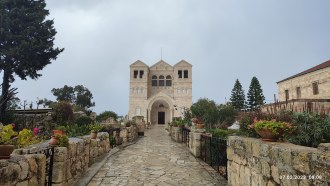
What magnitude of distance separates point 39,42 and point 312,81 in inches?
1176

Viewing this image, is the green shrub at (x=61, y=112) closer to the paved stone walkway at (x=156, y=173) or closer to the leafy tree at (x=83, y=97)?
the paved stone walkway at (x=156, y=173)

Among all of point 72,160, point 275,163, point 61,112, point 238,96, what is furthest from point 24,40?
point 238,96

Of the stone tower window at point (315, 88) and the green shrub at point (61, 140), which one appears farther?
the stone tower window at point (315, 88)

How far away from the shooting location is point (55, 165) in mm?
5082

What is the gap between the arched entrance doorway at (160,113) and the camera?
167 ft

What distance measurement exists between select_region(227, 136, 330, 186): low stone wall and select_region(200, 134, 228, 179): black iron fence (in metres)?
1.67

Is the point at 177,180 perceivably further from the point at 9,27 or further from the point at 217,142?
the point at 9,27

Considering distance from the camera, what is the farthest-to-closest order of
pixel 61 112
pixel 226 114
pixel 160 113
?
pixel 160 113 < pixel 226 114 < pixel 61 112

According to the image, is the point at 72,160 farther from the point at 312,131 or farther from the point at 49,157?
the point at 312,131

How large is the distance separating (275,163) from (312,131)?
2431 millimetres

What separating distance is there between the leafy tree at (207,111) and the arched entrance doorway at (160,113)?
55.1 feet

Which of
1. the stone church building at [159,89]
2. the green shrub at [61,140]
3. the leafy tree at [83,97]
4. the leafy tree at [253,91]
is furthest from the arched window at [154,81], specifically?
the green shrub at [61,140]

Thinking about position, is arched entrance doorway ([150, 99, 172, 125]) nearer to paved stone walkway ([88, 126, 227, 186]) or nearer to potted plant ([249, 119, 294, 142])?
paved stone walkway ([88, 126, 227, 186])

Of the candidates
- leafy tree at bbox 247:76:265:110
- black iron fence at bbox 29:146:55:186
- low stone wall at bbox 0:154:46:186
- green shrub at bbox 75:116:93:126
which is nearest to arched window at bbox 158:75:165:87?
leafy tree at bbox 247:76:265:110
